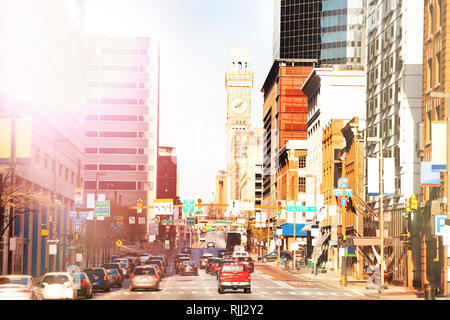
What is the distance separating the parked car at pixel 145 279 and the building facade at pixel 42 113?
8544 mm

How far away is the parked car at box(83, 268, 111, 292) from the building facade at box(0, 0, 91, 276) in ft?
19.0

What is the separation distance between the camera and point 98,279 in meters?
58.1

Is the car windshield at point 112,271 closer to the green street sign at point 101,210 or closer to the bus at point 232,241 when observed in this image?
the green street sign at point 101,210

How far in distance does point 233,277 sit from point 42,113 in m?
45.5

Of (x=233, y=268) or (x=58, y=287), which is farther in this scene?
(x=233, y=268)

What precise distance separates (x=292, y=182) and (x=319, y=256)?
46864mm

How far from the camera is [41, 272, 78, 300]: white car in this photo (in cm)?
4350

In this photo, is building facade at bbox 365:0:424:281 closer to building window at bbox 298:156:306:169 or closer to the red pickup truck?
the red pickup truck

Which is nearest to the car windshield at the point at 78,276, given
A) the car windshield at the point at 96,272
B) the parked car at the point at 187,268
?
the car windshield at the point at 96,272

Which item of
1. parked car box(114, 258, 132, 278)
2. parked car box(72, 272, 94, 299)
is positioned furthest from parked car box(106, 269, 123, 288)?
Result: parked car box(72, 272, 94, 299)

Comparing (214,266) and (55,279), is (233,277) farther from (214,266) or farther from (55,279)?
(214,266)

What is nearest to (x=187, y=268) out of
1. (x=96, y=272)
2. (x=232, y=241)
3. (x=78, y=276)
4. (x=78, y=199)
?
(x=78, y=199)

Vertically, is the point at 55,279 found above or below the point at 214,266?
above

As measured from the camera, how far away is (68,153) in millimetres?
113125
